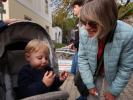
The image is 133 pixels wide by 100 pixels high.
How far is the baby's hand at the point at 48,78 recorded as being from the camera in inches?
157

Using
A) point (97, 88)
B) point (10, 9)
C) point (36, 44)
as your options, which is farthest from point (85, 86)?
point (10, 9)

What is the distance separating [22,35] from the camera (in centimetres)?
454

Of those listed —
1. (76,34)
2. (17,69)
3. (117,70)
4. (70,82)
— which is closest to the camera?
(117,70)

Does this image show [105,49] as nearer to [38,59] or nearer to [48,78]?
[48,78]

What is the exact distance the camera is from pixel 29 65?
13.9ft

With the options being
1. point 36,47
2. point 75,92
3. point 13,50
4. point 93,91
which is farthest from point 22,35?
point 75,92

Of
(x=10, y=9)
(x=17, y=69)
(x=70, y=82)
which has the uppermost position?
(x=10, y=9)

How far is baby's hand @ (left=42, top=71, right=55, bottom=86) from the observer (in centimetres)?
400

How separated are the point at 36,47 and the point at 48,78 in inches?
15.0

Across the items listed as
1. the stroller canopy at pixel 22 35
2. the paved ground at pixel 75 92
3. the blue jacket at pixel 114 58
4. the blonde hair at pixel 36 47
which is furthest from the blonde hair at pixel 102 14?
the paved ground at pixel 75 92

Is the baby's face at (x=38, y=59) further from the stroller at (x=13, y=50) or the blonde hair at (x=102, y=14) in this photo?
the blonde hair at (x=102, y=14)

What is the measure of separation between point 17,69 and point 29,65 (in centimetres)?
34

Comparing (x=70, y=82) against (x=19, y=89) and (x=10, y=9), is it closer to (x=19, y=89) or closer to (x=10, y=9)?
(x=19, y=89)

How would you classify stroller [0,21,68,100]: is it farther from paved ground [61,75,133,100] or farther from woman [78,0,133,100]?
paved ground [61,75,133,100]
